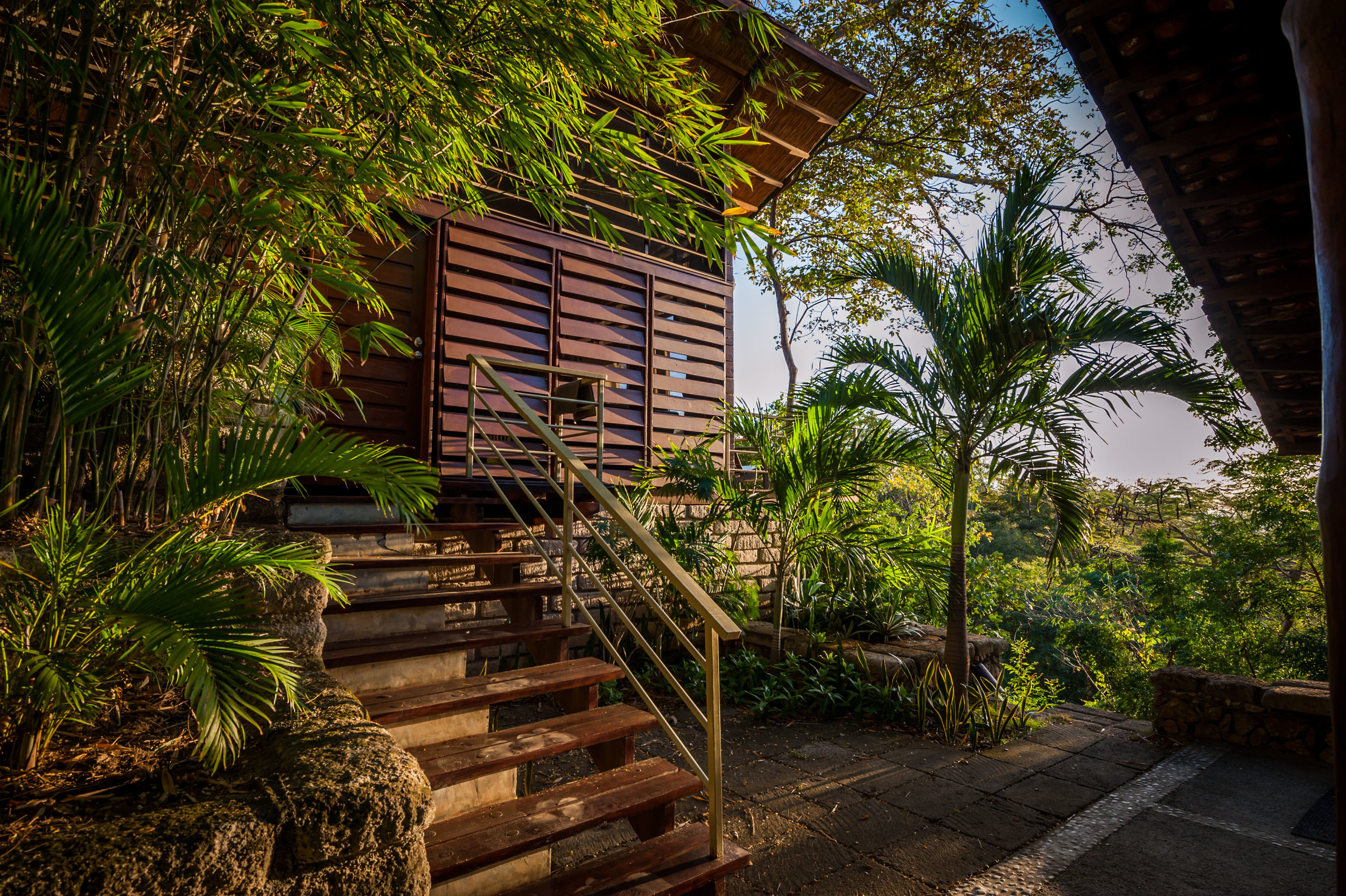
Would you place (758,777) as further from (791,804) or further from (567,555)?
(567,555)

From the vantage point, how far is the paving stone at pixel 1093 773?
3.69 metres

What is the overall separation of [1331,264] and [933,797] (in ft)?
10.5

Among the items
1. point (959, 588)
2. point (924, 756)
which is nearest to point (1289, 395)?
point (959, 588)

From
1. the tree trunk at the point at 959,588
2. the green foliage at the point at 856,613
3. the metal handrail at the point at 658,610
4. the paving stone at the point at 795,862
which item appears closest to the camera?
the metal handrail at the point at 658,610

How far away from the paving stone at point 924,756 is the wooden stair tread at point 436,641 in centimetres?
215

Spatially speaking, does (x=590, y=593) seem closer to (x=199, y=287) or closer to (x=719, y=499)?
(x=719, y=499)

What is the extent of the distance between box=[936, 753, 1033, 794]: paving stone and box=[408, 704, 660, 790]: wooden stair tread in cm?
205

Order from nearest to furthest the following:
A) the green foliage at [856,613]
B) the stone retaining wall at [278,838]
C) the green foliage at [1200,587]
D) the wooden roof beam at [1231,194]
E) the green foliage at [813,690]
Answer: the stone retaining wall at [278,838]
the wooden roof beam at [1231,194]
the green foliage at [813,690]
the green foliage at [856,613]
the green foliage at [1200,587]

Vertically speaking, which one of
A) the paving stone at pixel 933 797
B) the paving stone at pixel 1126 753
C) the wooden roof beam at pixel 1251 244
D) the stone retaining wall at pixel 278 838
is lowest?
the paving stone at pixel 1126 753

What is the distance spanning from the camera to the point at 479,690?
2.51m

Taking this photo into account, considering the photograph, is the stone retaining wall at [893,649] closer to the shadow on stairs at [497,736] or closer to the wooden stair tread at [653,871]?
the shadow on stairs at [497,736]

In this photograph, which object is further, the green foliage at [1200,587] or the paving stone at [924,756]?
the green foliage at [1200,587]

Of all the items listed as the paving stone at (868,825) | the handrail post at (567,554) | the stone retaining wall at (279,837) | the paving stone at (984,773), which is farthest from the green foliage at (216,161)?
the paving stone at (984,773)

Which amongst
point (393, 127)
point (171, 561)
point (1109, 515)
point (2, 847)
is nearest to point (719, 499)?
point (393, 127)
